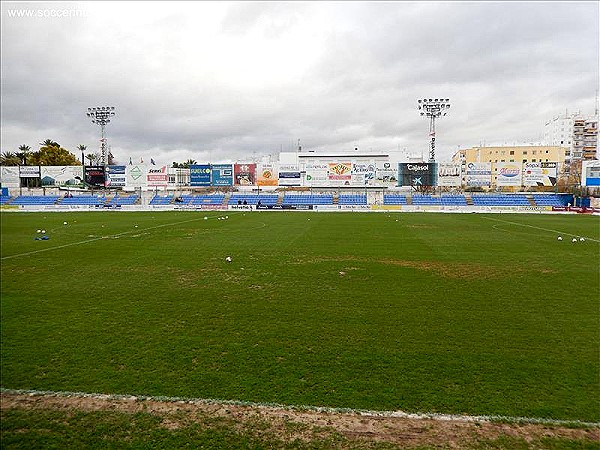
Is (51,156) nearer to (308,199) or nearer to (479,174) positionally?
(308,199)

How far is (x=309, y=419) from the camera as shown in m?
3.26

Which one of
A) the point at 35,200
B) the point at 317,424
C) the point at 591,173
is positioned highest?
the point at 591,173

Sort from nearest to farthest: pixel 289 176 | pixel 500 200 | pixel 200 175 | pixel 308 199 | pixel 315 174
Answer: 1. pixel 500 200
2. pixel 315 174
3. pixel 289 176
4. pixel 308 199
5. pixel 200 175

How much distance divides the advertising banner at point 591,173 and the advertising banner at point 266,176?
99.6 feet

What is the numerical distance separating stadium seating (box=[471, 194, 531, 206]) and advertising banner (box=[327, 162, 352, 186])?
42.3 feet

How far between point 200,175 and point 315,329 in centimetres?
3975

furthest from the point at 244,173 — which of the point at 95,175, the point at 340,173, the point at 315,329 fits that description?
the point at 315,329

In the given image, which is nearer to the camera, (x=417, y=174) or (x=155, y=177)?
(x=417, y=174)

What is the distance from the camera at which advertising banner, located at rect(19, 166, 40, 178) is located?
42.3 m

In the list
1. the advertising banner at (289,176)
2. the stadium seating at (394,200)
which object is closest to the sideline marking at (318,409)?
the stadium seating at (394,200)

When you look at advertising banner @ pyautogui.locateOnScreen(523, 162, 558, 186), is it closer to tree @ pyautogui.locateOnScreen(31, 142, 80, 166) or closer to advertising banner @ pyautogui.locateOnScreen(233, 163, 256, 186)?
advertising banner @ pyautogui.locateOnScreen(233, 163, 256, 186)

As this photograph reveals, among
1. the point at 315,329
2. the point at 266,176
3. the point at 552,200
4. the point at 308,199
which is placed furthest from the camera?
the point at 266,176

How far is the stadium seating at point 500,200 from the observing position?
38.8 m

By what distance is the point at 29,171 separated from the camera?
140 ft
